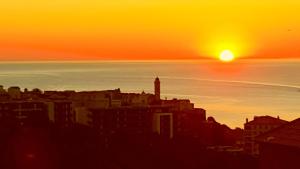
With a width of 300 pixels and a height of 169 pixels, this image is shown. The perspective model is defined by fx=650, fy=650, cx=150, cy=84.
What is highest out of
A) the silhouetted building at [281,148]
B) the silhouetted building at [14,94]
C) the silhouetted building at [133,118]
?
the silhouetted building at [14,94]

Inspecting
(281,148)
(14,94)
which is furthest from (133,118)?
(281,148)

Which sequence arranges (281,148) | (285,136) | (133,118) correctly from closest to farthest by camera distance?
(281,148), (285,136), (133,118)

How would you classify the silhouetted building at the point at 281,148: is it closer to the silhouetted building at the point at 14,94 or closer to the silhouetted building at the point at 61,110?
the silhouetted building at the point at 61,110

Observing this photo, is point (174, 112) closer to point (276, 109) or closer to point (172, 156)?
point (172, 156)

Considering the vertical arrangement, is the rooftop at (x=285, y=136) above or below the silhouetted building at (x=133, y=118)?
above

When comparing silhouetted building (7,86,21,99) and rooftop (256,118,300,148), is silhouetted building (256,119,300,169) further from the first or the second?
silhouetted building (7,86,21,99)

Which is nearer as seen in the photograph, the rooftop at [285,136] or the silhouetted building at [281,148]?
the silhouetted building at [281,148]

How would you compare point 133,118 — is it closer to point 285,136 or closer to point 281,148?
point 285,136

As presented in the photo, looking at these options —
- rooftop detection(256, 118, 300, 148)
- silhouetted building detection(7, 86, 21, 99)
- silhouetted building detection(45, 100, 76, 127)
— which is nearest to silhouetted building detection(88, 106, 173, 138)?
silhouetted building detection(45, 100, 76, 127)

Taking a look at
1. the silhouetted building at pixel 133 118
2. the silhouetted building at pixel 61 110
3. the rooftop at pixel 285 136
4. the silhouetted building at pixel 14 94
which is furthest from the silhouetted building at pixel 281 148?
the silhouetted building at pixel 14 94

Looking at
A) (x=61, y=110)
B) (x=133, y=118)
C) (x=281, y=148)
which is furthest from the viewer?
(x=61, y=110)
